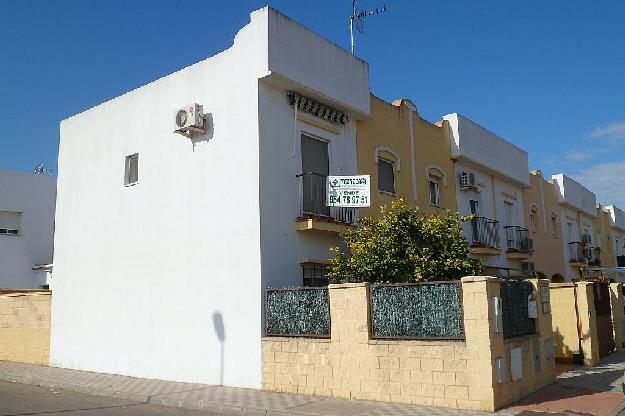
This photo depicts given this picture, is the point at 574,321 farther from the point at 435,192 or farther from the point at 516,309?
the point at 435,192

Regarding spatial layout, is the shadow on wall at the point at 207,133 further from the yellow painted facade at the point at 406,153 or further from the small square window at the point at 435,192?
the small square window at the point at 435,192

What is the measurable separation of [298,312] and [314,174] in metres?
3.19

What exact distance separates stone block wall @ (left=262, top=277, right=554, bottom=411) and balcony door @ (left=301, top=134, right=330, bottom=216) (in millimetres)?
2711

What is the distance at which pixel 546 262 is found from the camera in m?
24.9

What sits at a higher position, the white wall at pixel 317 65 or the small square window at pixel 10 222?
the white wall at pixel 317 65

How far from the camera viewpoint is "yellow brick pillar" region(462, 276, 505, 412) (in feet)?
28.8

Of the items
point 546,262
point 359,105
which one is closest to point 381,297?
point 359,105

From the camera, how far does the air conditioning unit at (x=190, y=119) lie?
41.8 ft

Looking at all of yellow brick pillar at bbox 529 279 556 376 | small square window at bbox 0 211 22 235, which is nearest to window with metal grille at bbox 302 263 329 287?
yellow brick pillar at bbox 529 279 556 376

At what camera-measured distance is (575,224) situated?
29.6 metres

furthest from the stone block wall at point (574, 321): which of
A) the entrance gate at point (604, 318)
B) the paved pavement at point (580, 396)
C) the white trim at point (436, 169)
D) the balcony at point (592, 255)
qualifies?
the balcony at point (592, 255)

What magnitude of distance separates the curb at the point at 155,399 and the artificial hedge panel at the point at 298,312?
1.95 m

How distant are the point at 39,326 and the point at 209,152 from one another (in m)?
7.89

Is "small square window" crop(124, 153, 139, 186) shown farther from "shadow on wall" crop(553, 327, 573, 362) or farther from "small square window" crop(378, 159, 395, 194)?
"shadow on wall" crop(553, 327, 573, 362)
